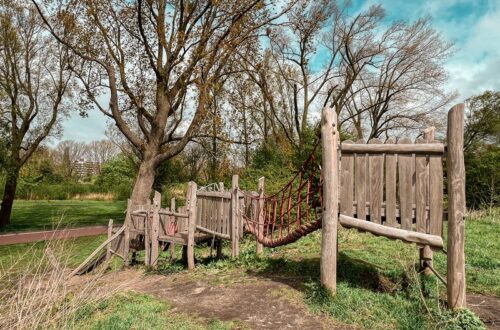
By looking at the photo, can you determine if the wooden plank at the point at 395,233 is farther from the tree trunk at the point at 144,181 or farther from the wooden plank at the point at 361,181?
the tree trunk at the point at 144,181

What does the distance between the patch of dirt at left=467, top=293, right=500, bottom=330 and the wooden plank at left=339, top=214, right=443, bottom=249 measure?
3.32ft

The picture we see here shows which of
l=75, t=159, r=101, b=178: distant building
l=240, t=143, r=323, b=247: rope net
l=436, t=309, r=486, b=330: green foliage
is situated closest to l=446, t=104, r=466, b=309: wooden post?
l=436, t=309, r=486, b=330: green foliage

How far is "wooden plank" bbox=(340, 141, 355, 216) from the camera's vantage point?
5.11m

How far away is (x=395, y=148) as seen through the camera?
4758 millimetres

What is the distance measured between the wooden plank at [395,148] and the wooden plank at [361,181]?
4.0 inches

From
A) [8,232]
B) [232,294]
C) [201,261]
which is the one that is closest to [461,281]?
[232,294]

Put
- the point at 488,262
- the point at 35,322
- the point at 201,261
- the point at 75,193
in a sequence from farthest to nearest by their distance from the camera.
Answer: the point at 75,193, the point at 201,261, the point at 488,262, the point at 35,322

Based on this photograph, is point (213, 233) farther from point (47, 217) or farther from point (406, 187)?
point (47, 217)

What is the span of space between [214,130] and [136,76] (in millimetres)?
5428

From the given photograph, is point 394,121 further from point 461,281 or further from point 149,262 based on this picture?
point 461,281

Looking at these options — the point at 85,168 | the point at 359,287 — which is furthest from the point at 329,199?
the point at 85,168

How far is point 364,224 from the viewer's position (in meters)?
4.93

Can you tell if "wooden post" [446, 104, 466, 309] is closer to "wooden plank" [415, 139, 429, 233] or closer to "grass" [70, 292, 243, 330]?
"wooden plank" [415, 139, 429, 233]

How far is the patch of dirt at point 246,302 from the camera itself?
180 inches
